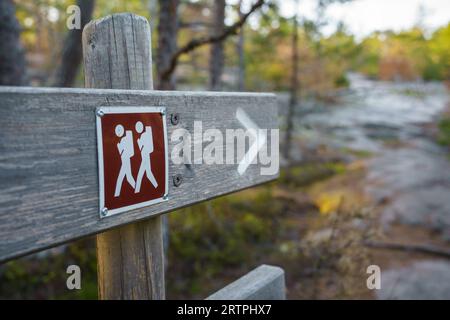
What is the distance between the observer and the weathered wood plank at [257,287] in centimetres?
132

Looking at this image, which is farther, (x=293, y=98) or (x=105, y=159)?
(x=293, y=98)

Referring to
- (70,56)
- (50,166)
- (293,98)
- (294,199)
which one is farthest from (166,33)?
(293,98)

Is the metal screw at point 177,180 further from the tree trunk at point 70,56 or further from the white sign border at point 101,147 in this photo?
the tree trunk at point 70,56

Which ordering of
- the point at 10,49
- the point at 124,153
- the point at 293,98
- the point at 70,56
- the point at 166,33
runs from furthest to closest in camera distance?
1. the point at 293,98
2. the point at 70,56
3. the point at 166,33
4. the point at 10,49
5. the point at 124,153

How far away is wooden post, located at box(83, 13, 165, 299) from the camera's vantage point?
0.99 meters

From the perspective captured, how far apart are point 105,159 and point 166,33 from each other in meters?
3.34

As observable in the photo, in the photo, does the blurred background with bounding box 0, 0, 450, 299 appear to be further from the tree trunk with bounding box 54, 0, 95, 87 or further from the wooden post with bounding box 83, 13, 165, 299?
the wooden post with bounding box 83, 13, 165, 299

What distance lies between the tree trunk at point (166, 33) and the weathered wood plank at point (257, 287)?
260 cm

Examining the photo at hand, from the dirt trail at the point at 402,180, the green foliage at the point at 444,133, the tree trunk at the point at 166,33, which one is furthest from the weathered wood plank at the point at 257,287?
the green foliage at the point at 444,133

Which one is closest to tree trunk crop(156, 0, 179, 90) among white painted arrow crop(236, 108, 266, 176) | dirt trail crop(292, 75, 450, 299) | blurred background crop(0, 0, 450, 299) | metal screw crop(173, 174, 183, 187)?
blurred background crop(0, 0, 450, 299)

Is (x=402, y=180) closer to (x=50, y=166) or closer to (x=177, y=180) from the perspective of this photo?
(x=177, y=180)

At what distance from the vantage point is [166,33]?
12.9 ft

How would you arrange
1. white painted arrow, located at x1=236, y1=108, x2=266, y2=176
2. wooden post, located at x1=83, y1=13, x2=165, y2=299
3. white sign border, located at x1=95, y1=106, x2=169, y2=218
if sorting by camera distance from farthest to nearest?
white painted arrow, located at x1=236, y1=108, x2=266, y2=176 < wooden post, located at x1=83, y1=13, x2=165, y2=299 < white sign border, located at x1=95, y1=106, x2=169, y2=218

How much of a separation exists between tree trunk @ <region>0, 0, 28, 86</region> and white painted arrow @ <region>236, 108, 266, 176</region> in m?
3.04
